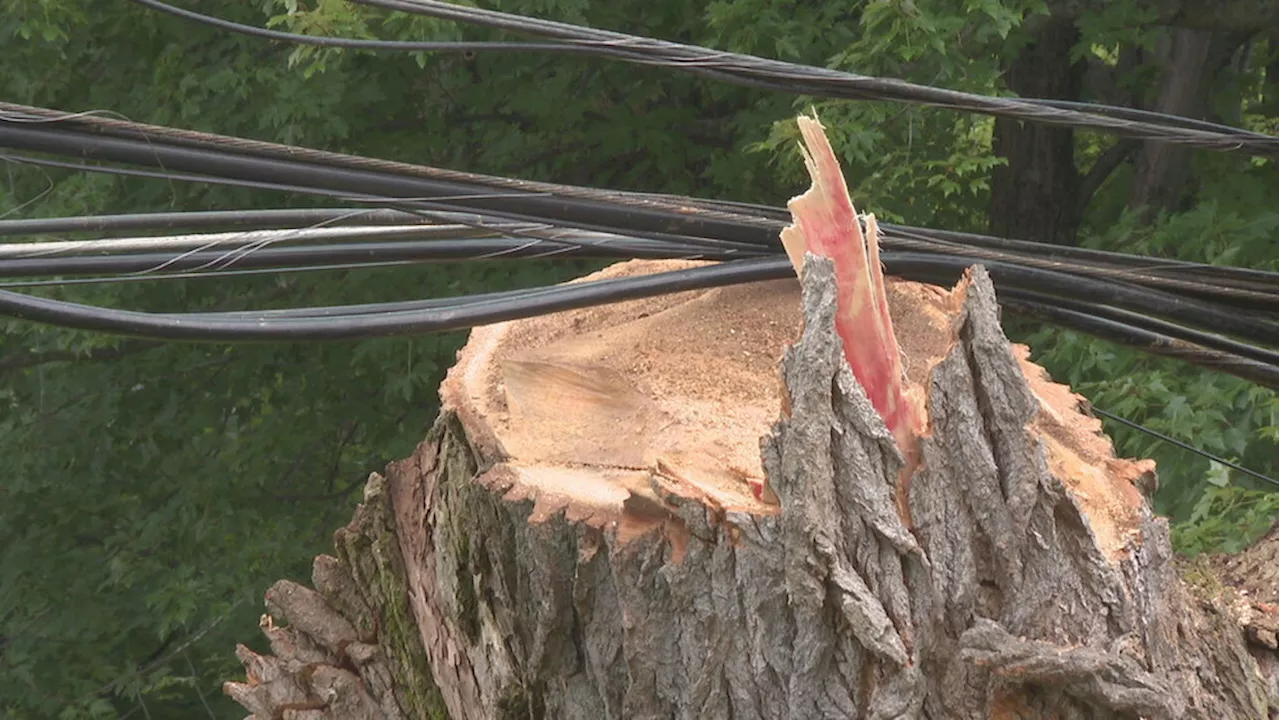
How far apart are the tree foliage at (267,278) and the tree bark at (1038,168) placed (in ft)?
0.41

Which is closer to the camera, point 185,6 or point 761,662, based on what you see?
point 761,662

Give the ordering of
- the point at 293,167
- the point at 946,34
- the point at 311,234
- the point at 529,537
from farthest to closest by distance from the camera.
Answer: the point at 946,34
the point at 311,234
the point at 293,167
the point at 529,537

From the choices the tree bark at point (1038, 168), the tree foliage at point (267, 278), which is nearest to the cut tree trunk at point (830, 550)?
the tree foliage at point (267, 278)

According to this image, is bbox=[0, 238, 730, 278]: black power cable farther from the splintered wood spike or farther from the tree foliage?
the tree foliage

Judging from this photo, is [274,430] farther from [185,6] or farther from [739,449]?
[739,449]

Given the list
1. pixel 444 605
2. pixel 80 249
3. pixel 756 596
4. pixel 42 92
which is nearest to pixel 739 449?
pixel 756 596

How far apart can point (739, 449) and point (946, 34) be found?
2.98 metres

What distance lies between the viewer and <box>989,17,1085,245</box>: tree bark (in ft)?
23.1

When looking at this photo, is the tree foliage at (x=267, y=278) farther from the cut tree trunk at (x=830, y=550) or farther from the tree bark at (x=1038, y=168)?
the cut tree trunk at (x=830, y=550)

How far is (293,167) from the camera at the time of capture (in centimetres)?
266

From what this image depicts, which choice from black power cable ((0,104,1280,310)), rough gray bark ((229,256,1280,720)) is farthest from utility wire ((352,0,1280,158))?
rough gray bark ((229,256,1280,720))

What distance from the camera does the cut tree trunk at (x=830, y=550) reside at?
2.15 meters

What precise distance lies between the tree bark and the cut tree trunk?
451 cm

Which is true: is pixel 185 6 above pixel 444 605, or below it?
above
